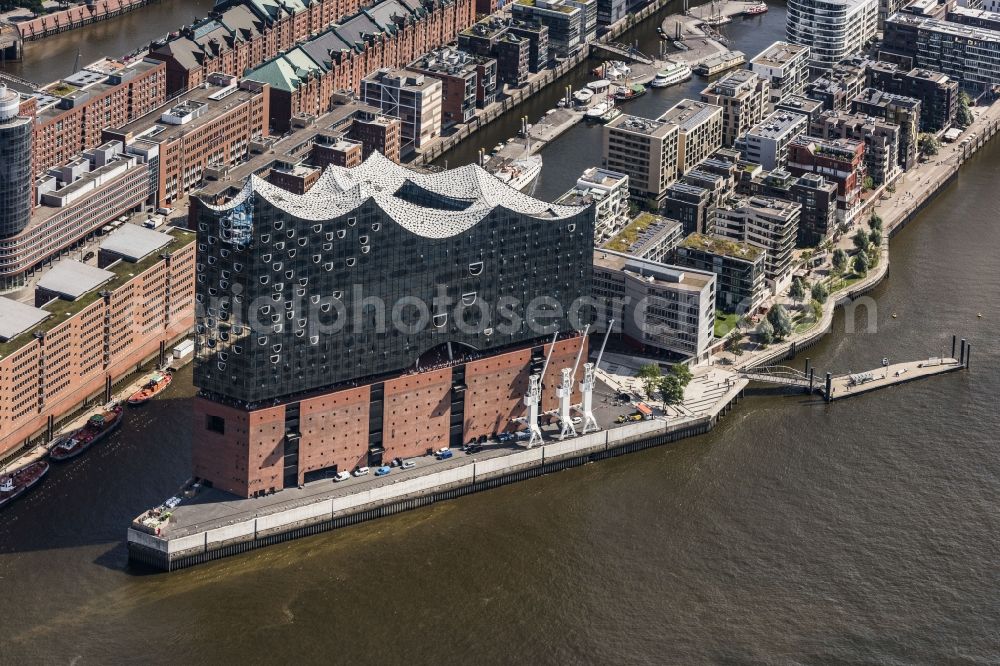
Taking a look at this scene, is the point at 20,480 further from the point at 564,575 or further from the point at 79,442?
the point at 564,575

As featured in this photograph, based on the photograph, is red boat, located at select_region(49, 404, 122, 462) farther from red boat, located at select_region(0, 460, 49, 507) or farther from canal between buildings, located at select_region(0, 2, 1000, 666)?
red boat, located at select_region(0, 460, 49, 507)

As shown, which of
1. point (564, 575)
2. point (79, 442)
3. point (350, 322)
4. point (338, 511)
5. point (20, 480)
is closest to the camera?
point (564, 575)

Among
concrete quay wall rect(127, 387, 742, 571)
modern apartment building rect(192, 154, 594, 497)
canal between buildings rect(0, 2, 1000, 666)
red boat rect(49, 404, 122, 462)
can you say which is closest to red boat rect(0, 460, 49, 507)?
canal between buildings rect(0, 2, 1000, 666)

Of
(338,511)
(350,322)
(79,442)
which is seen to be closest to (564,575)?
(338,511)

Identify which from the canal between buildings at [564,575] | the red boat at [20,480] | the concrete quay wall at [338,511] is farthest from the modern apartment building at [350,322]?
the red boat at [20,480]

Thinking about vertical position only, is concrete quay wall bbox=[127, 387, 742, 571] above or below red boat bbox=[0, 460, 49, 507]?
below

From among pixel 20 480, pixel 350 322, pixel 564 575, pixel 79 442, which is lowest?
pixel 564 575

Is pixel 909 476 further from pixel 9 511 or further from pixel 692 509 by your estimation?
pixel 9 511
